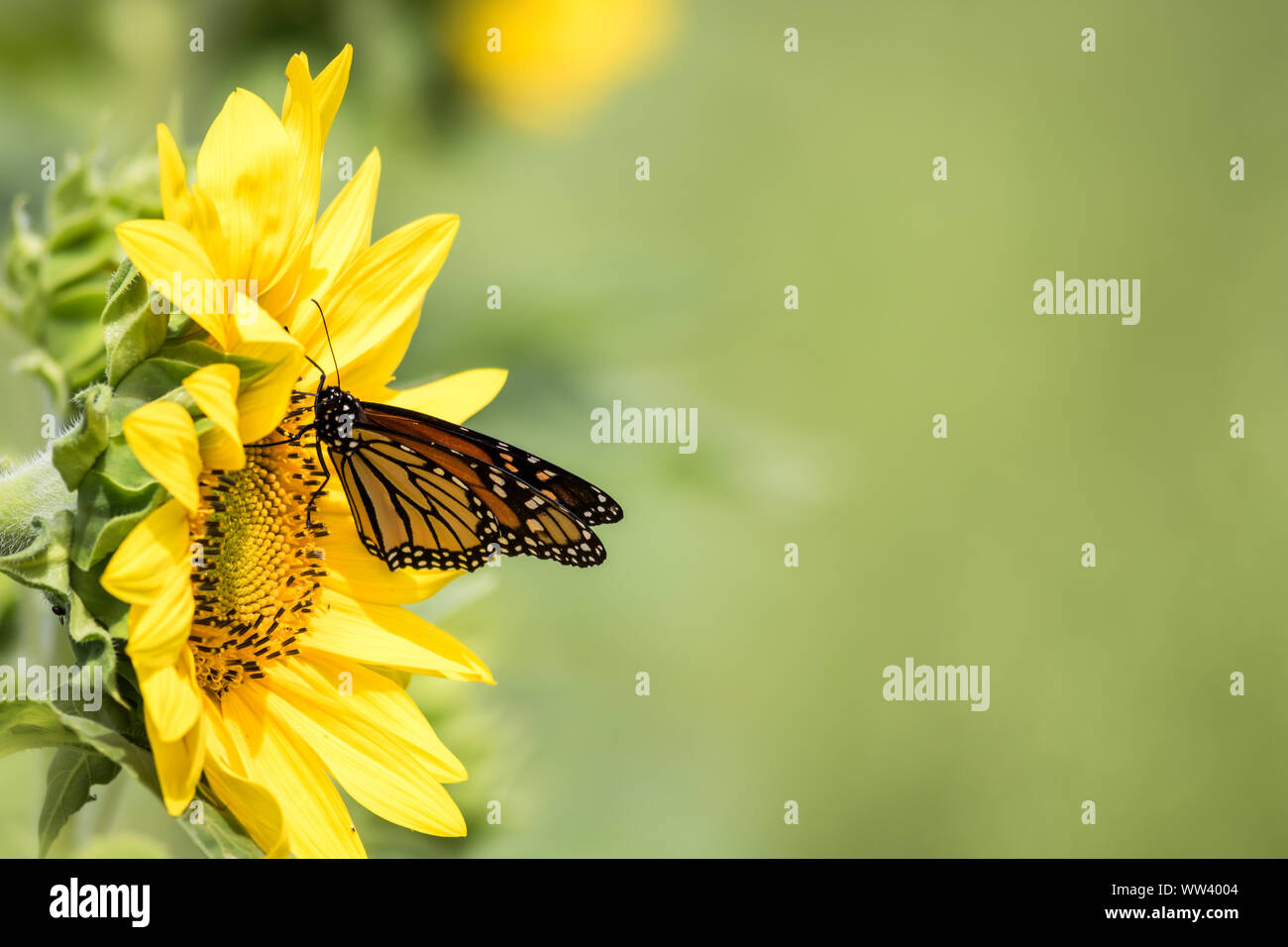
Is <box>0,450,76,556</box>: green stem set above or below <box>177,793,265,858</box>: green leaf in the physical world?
above

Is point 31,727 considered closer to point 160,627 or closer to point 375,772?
point 160,627

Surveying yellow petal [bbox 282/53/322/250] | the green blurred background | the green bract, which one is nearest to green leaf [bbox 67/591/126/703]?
the green bract

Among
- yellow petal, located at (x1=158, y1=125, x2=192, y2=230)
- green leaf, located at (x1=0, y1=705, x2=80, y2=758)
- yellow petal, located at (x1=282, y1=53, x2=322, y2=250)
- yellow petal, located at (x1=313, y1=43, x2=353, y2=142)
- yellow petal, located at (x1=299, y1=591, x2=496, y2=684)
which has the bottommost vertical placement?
green leaf, located at (x1=0, y1=705, x2=80, y2=758)

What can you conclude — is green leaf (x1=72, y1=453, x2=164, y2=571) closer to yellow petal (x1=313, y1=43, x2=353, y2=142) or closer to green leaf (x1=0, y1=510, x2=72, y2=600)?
green leaf (x1=0, y1=510, x2=72, y2=600)

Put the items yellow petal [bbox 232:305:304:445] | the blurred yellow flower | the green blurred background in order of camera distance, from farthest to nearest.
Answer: the green blurred background, the blurred yellow flower, yellow petal [bbox 232:305:304:445]

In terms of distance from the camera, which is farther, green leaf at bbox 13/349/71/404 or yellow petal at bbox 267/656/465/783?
green leaf at bbox 13/349/71/404

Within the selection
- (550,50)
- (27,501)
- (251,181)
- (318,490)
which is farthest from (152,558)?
(550,50)
